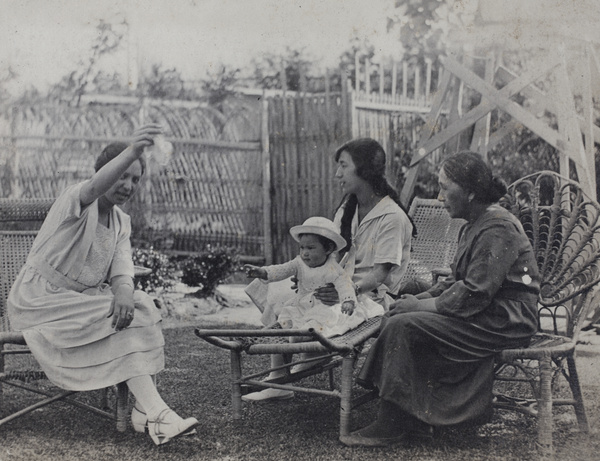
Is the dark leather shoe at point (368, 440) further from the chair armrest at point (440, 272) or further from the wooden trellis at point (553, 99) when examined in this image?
the wooden trellis at point (553, 99)

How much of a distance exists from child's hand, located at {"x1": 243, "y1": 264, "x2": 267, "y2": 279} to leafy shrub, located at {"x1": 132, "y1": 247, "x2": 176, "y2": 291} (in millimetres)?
3519

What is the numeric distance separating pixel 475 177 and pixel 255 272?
4.38ft

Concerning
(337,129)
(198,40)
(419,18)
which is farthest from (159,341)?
(337,129)

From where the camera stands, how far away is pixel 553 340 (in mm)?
3693

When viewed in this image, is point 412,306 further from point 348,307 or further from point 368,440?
point 368,440

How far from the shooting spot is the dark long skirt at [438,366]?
3.32 metres

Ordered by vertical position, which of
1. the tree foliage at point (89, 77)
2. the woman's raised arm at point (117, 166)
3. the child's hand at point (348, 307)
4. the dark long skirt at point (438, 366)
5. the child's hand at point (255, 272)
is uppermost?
the tree foliage at point (89, 77)

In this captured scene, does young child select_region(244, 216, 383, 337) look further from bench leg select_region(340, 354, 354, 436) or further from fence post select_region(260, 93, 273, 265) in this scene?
fence post select_region(260, 93, 273, 265)

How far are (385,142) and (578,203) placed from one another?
482cm

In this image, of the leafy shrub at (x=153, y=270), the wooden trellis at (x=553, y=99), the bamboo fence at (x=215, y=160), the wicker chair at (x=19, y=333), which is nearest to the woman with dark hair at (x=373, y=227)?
the wicker chair at (x=19, y=333)

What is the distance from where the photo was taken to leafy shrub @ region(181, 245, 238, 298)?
7.55 metres

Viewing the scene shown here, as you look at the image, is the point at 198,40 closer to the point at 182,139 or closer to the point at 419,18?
the point at 419,18

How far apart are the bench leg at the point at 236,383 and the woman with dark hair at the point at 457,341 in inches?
24.3

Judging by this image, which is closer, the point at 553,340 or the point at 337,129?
the point at 553,340
